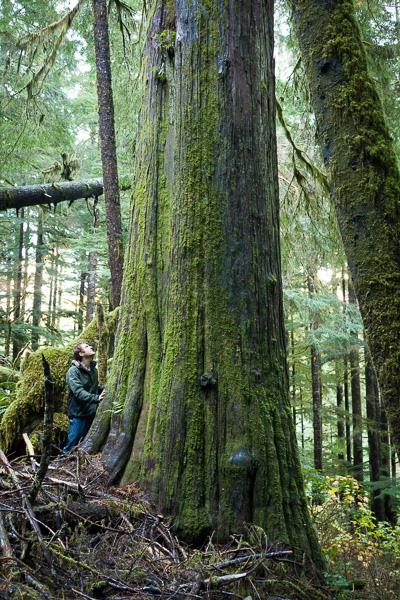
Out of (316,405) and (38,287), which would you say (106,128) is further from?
(38,287)

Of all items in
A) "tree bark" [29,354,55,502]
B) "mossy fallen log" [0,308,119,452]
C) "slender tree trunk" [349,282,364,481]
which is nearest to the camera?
"tree bark" [29,354,55,502]

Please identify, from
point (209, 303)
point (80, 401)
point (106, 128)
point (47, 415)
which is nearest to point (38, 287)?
point (106, 128)

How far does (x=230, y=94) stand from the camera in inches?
155

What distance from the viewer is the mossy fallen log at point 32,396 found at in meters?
6.04

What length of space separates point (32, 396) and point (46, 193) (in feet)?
18.6

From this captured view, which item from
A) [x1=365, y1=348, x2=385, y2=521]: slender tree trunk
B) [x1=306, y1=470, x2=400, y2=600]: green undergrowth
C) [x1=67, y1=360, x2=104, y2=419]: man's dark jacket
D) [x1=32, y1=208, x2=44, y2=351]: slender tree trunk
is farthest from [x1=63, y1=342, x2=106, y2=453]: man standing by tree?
[x1=32, y1=208, x2=44, y2=351]: slender tree trunk

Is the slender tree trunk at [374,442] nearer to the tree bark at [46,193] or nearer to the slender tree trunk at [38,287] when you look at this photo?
the tree bark at [46,193]

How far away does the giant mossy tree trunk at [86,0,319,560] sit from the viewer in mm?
3375

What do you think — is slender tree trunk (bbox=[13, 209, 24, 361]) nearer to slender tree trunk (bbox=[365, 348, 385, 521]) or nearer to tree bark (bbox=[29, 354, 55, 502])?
slender tree trunk (bbox=[365, 348, 385, 521])

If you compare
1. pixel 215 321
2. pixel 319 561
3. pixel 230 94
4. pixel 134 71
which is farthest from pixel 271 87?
pixel 134 71

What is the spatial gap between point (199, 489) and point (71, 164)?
10257 millimetres

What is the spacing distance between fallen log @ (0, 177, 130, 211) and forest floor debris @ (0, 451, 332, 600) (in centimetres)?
756

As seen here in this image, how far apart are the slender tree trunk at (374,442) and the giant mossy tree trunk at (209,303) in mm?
9771

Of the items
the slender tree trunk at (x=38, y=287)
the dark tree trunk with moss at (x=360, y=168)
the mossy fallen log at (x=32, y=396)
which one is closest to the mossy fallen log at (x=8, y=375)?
the mossy fallen log at (x=32, y=396)
